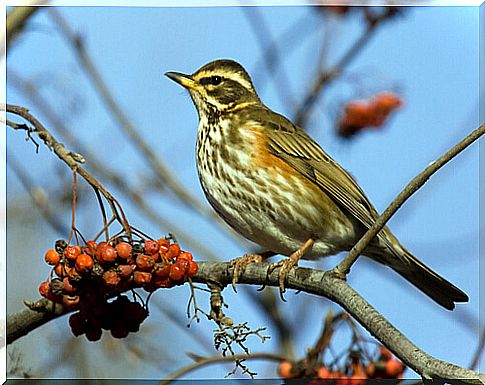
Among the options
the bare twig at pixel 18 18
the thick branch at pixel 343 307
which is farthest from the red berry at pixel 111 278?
the bare twig at pixel 18 18

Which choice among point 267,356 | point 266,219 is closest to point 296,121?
point 266,219

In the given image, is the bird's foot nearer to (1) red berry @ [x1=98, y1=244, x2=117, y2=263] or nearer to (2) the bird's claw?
(2) the bird's claw

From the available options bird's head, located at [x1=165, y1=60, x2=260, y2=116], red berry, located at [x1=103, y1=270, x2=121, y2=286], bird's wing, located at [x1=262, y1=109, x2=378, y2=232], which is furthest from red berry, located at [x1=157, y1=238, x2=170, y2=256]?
bird's head, located at [x1=165, y1=60, x2=260, y2=116]

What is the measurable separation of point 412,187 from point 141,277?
0.50 meters

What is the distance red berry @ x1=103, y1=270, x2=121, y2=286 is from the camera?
1394 mm

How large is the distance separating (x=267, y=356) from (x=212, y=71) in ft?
3.10

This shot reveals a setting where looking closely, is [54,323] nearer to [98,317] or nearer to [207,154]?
[207,154]

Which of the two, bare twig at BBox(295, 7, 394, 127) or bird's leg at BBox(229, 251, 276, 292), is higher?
bare twig at BBox(295, 7, 394, 127)

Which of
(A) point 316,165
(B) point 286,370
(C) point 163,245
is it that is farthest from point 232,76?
(C) point 163,245

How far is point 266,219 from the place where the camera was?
7.08 feet

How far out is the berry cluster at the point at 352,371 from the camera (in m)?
1.91

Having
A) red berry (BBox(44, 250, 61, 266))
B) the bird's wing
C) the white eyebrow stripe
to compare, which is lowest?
red berry (BBox(44, 250, 61, 266))

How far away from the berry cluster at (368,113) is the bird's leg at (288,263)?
29.4 inches

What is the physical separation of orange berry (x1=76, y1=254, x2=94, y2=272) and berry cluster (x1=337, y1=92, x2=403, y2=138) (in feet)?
5.27
